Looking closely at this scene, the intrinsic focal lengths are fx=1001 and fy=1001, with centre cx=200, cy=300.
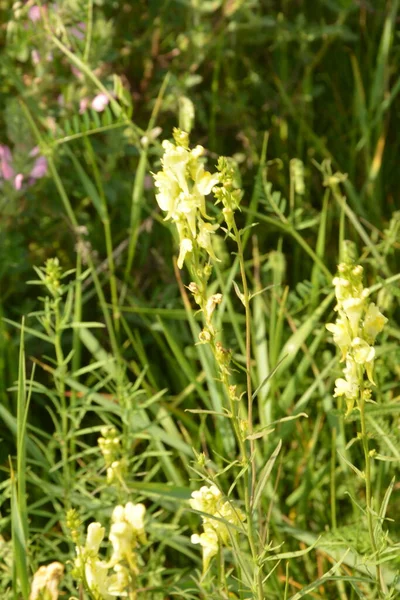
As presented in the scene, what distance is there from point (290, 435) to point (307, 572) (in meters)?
0.38

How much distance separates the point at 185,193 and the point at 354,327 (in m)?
0.29

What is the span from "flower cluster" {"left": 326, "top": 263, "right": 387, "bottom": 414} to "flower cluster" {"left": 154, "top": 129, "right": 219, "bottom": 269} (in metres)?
0.18

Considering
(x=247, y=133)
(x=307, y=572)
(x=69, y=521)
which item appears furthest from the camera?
(x=247, y=133)

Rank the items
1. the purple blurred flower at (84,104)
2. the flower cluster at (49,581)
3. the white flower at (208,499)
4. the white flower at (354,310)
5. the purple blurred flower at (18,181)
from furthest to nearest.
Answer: the purple blurred flower at (84,104) < the purple blurred flower at (18,181) < the flower cluster at (49,581) < the white flower at (208,499) < the white flower at (354,310)

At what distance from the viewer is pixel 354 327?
1354 millimetres

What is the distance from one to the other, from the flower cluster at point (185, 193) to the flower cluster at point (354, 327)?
18cm

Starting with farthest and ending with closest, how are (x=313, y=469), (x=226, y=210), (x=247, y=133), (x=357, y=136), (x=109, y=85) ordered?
1. (x=357, y=136)
2. (x=247, y=133)
3. (x=109, y=85)
4. (x=313, y=469)
5. (x=226, y=210)

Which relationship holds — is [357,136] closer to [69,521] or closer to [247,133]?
[247,133]

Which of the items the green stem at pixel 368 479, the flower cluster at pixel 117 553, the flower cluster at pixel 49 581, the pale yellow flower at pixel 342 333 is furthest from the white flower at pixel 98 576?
the pale yellow flower at pixel 342 333

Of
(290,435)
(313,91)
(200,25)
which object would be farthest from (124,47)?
(290,435)

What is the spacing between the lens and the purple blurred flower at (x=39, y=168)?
2.60 m

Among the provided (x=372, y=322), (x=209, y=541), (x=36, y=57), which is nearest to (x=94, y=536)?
(x=209, y=541)

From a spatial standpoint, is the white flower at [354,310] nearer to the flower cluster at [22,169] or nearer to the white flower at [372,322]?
the white flower at [372,322]

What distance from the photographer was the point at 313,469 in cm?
218
